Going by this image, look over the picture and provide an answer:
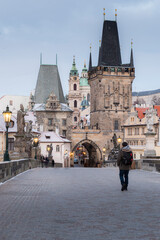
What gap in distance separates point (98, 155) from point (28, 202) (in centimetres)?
9225

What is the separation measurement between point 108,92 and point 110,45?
1219 centimetres

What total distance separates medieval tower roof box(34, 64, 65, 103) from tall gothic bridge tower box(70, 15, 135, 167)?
29.1 feet

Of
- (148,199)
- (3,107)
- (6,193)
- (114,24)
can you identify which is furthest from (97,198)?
(3,107)

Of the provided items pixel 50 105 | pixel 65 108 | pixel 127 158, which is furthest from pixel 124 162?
pixel 65 108

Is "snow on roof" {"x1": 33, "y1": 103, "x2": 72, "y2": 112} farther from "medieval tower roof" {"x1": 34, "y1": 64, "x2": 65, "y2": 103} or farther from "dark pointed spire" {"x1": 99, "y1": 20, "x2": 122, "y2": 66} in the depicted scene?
"dark pointed spire" {"x1": 99, "y1": 20, "x2": 122, "y2": 66}

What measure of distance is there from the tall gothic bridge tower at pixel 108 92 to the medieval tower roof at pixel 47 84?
8.88 meters

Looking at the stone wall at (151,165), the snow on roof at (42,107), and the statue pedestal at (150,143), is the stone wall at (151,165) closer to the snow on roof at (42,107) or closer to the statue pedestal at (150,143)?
the statue pedestal at (150,143)

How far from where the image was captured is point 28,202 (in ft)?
34.6

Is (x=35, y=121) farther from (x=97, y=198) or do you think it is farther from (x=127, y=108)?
(x=97, y=198)

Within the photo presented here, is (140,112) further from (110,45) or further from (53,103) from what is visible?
(110,45)

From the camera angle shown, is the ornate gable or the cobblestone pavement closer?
the cobblestone pavement

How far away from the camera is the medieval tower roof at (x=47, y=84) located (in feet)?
348

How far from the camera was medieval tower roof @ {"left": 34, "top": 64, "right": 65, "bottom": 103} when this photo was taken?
106 m

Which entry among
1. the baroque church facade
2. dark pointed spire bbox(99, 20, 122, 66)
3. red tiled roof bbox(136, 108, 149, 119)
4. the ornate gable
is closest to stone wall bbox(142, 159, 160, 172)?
red tiled roof bbox(136, 108, 149, 119)
